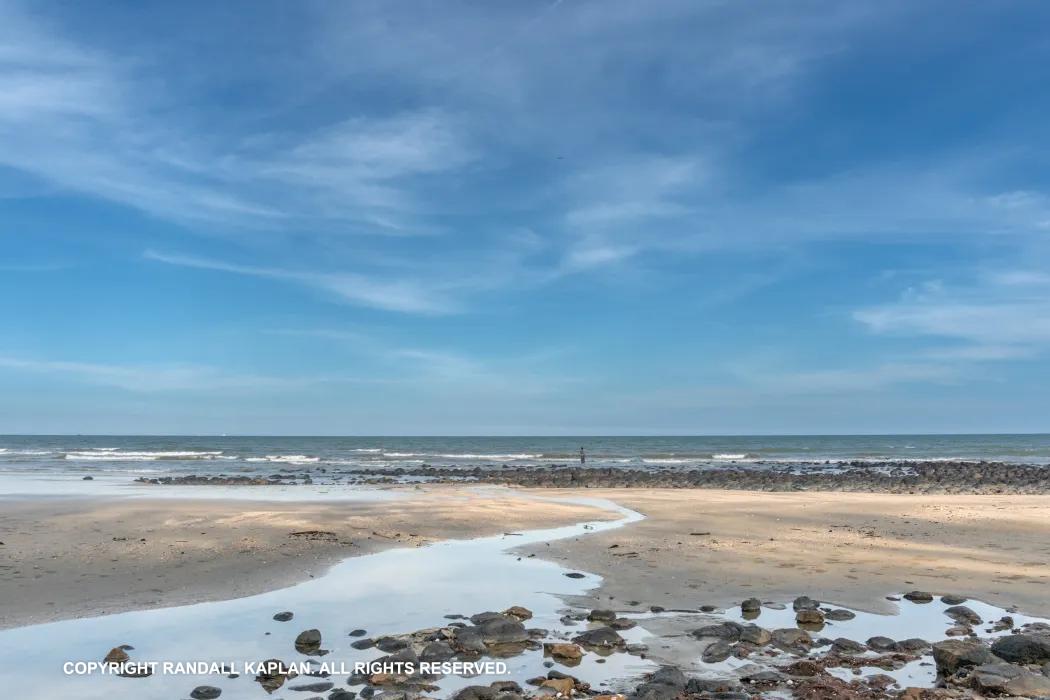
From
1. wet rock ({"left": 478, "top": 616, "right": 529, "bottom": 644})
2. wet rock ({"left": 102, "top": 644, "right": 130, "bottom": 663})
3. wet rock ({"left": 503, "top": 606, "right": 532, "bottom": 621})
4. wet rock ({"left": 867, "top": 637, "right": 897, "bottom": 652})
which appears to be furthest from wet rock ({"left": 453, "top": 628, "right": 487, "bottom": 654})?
wet rock ({"left": 867, "top": 637, "right": 897, "bottom": 652})

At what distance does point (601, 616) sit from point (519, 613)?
938 mm

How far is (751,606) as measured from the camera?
8992 mm

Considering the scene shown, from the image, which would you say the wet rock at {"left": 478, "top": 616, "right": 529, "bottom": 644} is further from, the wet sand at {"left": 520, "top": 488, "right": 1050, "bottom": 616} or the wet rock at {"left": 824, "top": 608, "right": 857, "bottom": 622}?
the wet rock at {"left": 824, "top": 608, "right": 857, "bottom": 622}

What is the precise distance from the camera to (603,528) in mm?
17016

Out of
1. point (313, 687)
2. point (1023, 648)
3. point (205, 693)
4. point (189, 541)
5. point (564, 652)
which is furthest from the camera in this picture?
point (189, 541)

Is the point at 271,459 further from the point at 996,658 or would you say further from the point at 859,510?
the point at 996,658

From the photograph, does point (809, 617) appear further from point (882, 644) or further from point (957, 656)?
point (957, 656)

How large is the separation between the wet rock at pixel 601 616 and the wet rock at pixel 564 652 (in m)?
1.17

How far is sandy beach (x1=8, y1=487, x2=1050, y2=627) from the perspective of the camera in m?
9.99

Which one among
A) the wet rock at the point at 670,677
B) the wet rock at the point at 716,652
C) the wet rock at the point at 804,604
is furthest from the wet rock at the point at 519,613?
the wet rock at the point at 804,604

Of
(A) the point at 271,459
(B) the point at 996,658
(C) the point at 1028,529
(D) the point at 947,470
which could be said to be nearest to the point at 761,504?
(C) the point at 1028,529

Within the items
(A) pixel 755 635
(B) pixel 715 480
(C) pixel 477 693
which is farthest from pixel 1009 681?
(B) pixel 715 480

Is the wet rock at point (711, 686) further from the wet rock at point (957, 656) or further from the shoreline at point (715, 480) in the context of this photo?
the shoreline at point (715, 480)

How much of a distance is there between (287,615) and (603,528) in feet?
31.3
